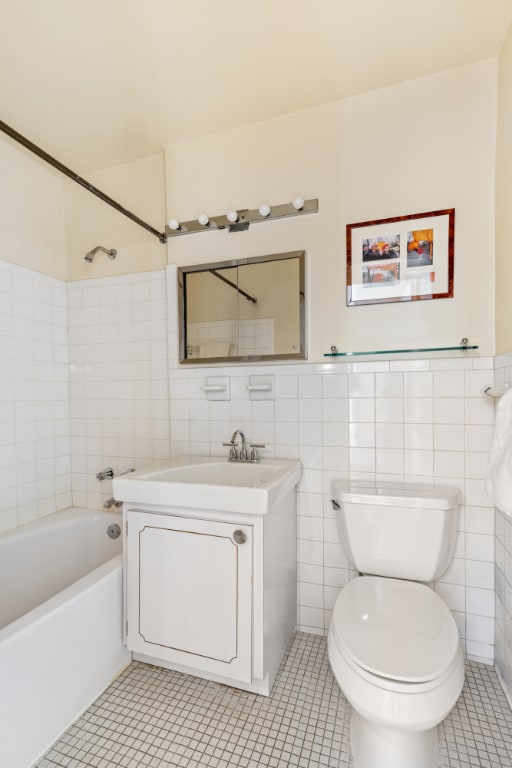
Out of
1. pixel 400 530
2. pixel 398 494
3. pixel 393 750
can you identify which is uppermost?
pixel 398 494

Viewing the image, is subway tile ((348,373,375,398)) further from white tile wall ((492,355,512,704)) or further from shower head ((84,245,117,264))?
shower head ((84,245,117,264))

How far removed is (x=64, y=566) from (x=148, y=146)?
2.31 metres

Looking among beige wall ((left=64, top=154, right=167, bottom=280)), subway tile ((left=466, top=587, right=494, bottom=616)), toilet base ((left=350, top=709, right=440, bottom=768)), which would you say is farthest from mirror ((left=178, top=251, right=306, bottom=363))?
toilet base ((left=350, top=709, right=440, bottom=768))

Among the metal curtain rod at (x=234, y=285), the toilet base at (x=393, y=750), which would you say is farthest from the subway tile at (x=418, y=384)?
the toilet base at (x=393, y=750)

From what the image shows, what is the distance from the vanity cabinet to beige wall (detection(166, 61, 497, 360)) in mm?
917

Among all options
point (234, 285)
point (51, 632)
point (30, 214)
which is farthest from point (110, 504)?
point (30, 214)

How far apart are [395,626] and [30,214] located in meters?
2.61

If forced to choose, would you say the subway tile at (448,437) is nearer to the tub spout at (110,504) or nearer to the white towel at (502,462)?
the white towel at (502,462)

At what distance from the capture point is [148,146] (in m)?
2.07

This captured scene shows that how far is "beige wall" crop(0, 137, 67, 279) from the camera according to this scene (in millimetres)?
2012

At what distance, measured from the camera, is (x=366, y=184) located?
5.66 ft

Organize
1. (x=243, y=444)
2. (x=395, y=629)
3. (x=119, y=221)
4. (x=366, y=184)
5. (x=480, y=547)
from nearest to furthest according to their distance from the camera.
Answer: (x=395, y=629) < (x=480, y=547) < (x=366, y=184) < (x=243, y=444) < (x=119, y=221)

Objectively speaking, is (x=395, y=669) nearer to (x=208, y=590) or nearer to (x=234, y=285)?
(x=208, y=590)

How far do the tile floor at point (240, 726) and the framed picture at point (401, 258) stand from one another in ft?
5.16
